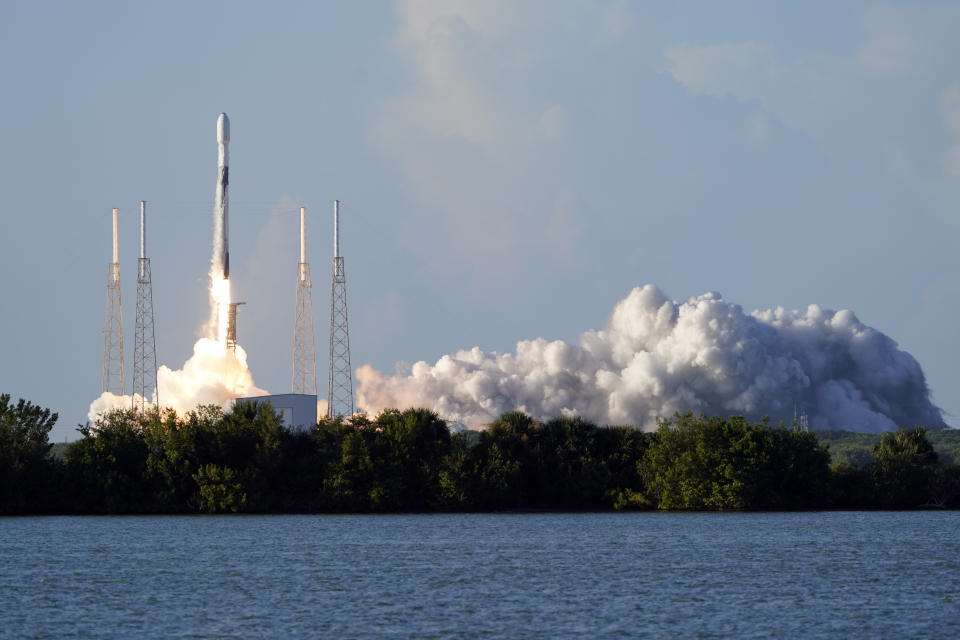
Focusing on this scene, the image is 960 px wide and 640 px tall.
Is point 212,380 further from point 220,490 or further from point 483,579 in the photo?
point 483,579

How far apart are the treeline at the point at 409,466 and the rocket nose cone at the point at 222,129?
23620 mm

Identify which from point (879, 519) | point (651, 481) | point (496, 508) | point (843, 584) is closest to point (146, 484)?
point (496, 508)

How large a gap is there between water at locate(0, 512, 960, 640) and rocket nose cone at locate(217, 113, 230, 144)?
1452 inches

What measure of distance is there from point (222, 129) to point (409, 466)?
33428 millimetres

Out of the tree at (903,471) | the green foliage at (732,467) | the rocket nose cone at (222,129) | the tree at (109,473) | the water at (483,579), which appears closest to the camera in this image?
the water at (483,579)

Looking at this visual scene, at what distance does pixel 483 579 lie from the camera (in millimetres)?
61219

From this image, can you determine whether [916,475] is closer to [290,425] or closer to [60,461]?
[290,425]

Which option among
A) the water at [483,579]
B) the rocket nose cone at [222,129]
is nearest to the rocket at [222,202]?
the rocket nose cone at [222,129]

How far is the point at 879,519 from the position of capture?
10138cm

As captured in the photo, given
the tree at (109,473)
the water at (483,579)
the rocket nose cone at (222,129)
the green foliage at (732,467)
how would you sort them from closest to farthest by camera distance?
the water at (483,579) < the tree at (109,473) < the green foliage at (732,467) < the rocket nose cone at (222,129)

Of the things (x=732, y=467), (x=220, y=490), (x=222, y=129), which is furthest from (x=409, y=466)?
(x=222, y=129)

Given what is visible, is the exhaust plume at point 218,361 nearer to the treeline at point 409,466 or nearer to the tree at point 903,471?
the treeline at point 409,466

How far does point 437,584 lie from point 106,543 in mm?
27906

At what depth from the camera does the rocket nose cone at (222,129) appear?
12306cm
